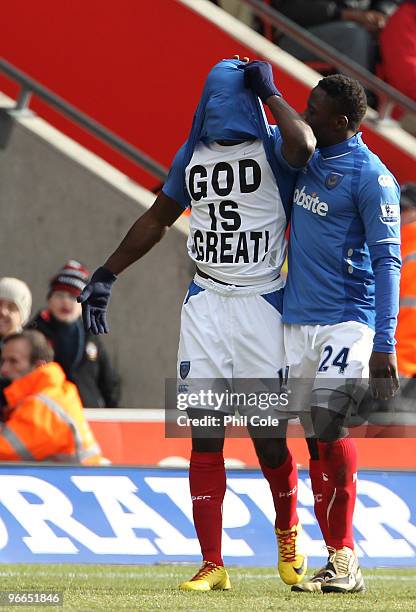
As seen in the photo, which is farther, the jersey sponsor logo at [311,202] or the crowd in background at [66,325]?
the crowd in background at [66,325]

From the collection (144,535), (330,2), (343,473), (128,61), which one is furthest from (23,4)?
(343,473)

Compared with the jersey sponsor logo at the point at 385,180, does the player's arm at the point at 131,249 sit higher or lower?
lower

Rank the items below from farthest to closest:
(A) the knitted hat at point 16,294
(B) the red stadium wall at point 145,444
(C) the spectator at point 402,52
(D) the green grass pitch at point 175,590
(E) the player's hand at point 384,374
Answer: (C) the spectator at point 402,52
(A) the knitted hat at point 16,294
(B) the red stadium wall at point 145,444
(E) the player's hand at point 384,374
(D) the green grass pitch at point 175,590

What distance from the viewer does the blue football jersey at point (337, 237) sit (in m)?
6.38

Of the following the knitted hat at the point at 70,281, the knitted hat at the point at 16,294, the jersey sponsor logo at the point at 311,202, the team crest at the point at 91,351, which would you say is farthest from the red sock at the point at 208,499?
the team crest at the point at 91,351

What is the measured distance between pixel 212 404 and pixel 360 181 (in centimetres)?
121

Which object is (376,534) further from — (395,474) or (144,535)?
(144,535)

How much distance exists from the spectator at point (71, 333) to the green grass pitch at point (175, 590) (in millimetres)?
2811

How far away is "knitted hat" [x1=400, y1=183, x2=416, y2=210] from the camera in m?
9.38

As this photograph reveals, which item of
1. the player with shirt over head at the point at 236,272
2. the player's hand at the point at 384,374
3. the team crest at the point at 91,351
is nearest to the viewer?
the player's hand at the point at 384,374

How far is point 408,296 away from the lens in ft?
30.6

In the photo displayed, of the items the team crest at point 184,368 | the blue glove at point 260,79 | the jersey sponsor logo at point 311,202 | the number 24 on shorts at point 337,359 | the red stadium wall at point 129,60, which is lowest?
the team crest at point 184,368

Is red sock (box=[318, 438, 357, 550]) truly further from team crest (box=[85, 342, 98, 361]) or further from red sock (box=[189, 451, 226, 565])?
team crest (box=[85, 342, 98, 361])

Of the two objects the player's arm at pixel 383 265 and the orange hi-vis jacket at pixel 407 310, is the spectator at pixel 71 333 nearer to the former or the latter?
the orange hi-vis jacket at pixel 407 310
